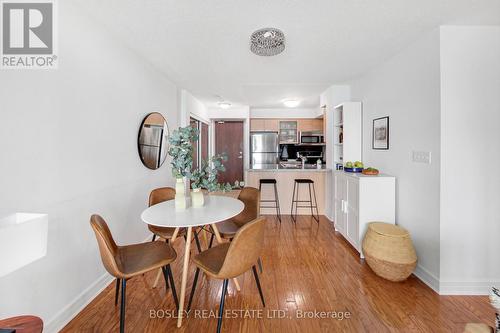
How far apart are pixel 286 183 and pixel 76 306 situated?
3475mm

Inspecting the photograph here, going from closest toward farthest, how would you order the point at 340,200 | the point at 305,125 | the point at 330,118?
the point at 340,200, the point at 330,118, the point at 305,125

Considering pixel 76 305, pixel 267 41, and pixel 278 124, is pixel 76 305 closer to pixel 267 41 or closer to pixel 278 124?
pixel 267 41

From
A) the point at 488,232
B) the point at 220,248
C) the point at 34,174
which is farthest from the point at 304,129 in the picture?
the point at 34,174

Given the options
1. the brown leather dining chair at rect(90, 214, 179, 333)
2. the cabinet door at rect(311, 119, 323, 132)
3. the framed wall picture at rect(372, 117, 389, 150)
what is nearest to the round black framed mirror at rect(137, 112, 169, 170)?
the brown leather dining chair at rect(90, 214, 179, 333)

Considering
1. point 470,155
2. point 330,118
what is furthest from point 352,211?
point 330,118

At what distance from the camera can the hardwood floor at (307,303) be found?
162 centimetres

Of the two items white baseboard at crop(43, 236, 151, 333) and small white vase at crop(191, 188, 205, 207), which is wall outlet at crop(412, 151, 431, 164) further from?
white baseboard at crop(43, 236, 151, 333)

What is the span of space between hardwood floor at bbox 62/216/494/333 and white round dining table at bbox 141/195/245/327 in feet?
0.72

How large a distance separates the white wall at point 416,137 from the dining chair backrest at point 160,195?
2667mm

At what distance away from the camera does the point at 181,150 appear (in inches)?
74.9

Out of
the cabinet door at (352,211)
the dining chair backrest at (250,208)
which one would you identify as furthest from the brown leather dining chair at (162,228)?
the cabinet door at (352,211)

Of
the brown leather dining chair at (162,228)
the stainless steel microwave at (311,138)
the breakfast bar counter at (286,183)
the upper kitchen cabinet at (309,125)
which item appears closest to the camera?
the brown leather dining chair at (162,228)

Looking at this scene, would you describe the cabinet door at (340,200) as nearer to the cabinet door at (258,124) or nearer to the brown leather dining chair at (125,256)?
the brown leather dining chair at (125,256)

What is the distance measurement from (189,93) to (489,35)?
4.21 meters
